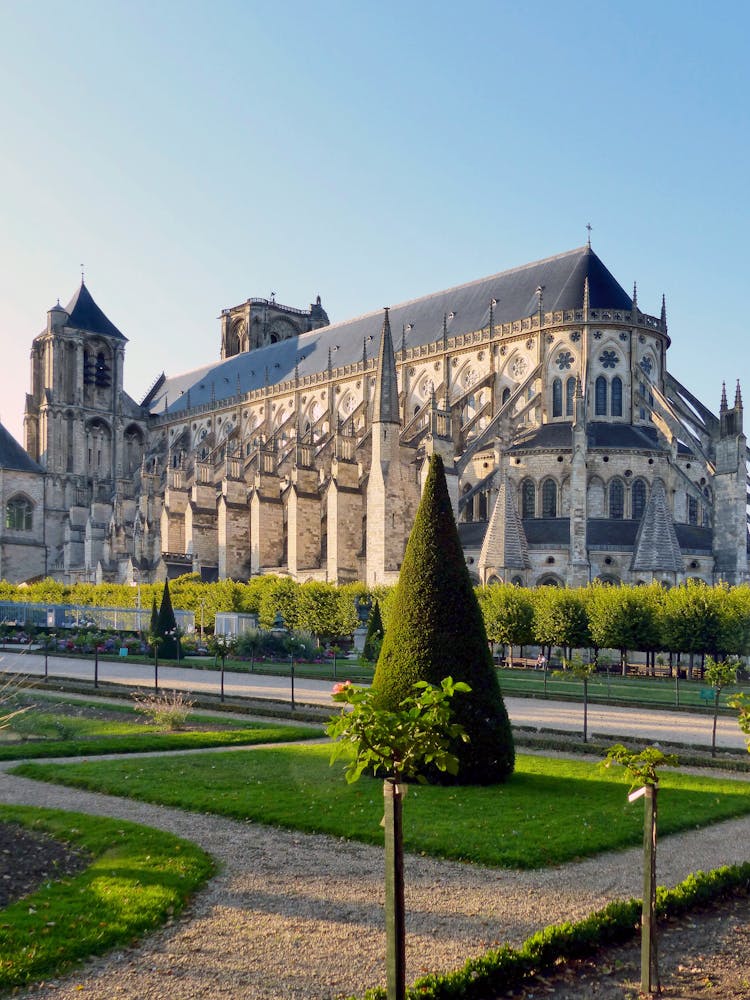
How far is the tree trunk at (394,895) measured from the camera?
18.2ft

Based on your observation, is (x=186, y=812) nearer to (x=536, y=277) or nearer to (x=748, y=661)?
(x=748, y=661)

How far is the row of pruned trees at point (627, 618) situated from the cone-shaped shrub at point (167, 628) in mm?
11018

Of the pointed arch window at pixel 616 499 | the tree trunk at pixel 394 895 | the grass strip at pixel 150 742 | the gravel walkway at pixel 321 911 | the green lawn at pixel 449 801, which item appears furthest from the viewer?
the pointed arch window at pixel 616 499

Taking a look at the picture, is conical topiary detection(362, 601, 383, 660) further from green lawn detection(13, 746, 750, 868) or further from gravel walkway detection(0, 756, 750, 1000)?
gravel walkway detection(0, 756, 750, 1000)

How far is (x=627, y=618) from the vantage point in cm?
3092

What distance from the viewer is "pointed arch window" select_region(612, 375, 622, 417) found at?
146 ft

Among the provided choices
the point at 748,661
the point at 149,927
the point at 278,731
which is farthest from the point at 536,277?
the point at 149,927

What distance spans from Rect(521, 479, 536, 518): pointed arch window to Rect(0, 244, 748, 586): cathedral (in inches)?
2.4

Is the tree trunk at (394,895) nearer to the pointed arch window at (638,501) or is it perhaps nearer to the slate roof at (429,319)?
the pointed arch window at (638,501)

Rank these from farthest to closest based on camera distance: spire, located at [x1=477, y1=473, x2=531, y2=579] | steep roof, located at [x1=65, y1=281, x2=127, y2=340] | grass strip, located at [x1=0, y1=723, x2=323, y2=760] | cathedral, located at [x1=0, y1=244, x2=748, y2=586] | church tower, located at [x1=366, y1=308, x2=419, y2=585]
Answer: steep roof, located at [x1=65, y1=281, x2=127, y2=340] < church tower, located at [x1=366, y1=308, x2=419, y2=585] < cathedral, located at [x1=0, y1=244, x2=748, y2=586] < spire, located at [x1=477, y1=473, x2=531, y2=579] < grass strip, located at [x1=0, y1=723, x2=323, y2=760]

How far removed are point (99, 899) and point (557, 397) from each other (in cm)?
3972

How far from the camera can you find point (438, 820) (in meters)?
10.6

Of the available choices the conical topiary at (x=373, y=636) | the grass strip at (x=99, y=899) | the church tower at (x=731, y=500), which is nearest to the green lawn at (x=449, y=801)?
the grass strip at (x=99, y=899)

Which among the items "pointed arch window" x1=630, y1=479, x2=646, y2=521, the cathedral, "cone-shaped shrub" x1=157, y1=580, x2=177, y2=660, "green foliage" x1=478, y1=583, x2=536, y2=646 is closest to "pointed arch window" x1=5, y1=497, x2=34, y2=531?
the cathedral
